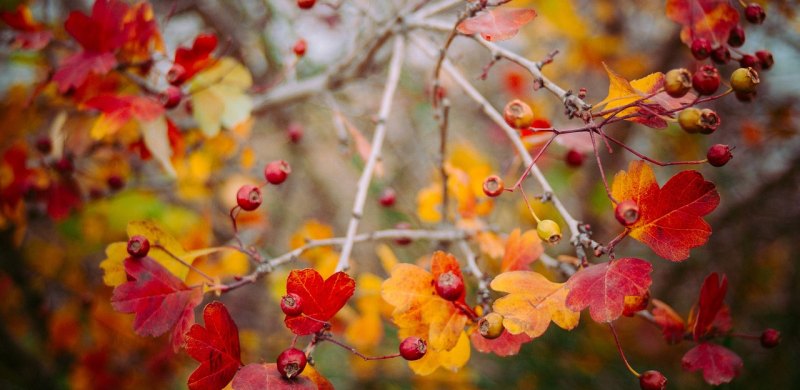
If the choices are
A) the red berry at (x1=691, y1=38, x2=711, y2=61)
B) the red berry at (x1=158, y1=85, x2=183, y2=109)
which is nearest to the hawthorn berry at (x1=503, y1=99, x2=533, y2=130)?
the red berry at (x1=691, y1=38, x2=711, y2=61)

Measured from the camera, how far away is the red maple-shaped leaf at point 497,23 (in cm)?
62

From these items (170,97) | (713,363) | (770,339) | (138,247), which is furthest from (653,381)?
(170,97)

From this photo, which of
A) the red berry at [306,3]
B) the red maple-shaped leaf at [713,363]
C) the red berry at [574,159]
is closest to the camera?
the red maple-shaped leaf at [713,363]

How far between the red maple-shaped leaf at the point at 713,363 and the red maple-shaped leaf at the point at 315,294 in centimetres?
45

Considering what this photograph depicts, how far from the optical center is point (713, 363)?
65cm

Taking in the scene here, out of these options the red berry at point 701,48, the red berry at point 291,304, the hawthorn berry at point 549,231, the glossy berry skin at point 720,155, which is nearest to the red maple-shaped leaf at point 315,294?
the red berry at point 291,304

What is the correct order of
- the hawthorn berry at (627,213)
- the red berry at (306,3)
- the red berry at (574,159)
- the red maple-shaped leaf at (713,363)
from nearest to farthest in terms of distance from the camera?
1. the hawthorn berry at (627,213)
2. the red maple-shaped leaf at (713,363)
3. the red berry at (306,3)
4. the red berry at (574,159)

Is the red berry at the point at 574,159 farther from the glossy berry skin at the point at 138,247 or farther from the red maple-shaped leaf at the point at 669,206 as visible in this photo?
the glossy berry skin at the point at 138,247

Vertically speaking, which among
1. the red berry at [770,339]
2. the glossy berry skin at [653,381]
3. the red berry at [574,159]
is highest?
the glossy berry skin at [653,381]

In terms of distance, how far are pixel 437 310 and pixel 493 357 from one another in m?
1.02

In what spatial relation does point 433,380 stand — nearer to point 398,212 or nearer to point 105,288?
point 398,212

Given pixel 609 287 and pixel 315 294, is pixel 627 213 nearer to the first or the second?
pixel 609 287

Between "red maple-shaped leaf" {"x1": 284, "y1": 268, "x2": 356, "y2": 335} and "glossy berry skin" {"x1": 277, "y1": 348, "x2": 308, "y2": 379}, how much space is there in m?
0.02

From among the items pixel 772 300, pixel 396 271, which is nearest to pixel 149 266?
pixel 396 271
